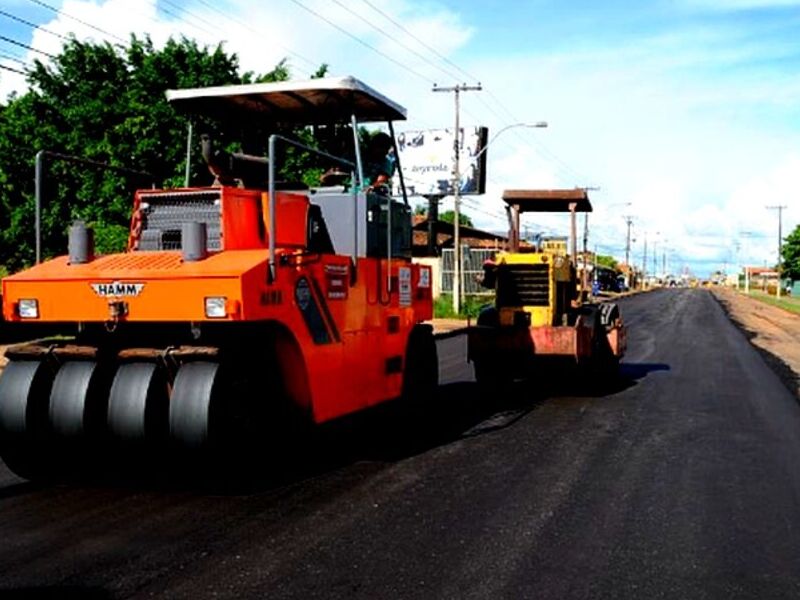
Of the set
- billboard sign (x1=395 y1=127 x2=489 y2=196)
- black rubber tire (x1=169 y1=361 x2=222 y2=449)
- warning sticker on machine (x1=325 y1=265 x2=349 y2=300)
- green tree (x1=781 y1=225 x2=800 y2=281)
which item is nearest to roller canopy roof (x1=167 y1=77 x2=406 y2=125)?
warning sticker on machine (x1=325 y1=265 x2=349 y2=300)

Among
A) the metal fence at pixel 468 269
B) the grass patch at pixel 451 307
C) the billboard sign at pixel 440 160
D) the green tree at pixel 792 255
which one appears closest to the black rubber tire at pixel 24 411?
the grass patch at pixel 451 307

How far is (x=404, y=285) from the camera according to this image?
340 inches

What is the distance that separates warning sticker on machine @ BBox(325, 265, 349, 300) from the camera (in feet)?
22.6

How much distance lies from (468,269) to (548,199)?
27.3 metres

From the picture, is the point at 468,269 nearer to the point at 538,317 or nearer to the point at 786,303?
the point at 538,317

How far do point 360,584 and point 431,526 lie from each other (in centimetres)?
115

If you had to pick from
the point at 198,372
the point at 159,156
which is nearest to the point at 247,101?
the point at 198,372

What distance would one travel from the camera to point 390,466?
7.31 m

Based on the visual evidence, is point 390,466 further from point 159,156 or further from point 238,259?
point 159,156

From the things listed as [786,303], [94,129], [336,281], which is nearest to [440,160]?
[94,129]

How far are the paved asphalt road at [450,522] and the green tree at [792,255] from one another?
103m

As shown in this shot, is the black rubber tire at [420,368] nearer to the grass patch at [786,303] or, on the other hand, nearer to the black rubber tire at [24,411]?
the black rubber tire at [24,411]

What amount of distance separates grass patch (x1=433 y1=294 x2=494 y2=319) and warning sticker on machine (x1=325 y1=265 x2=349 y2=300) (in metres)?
21.4

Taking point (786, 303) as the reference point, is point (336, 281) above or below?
above
